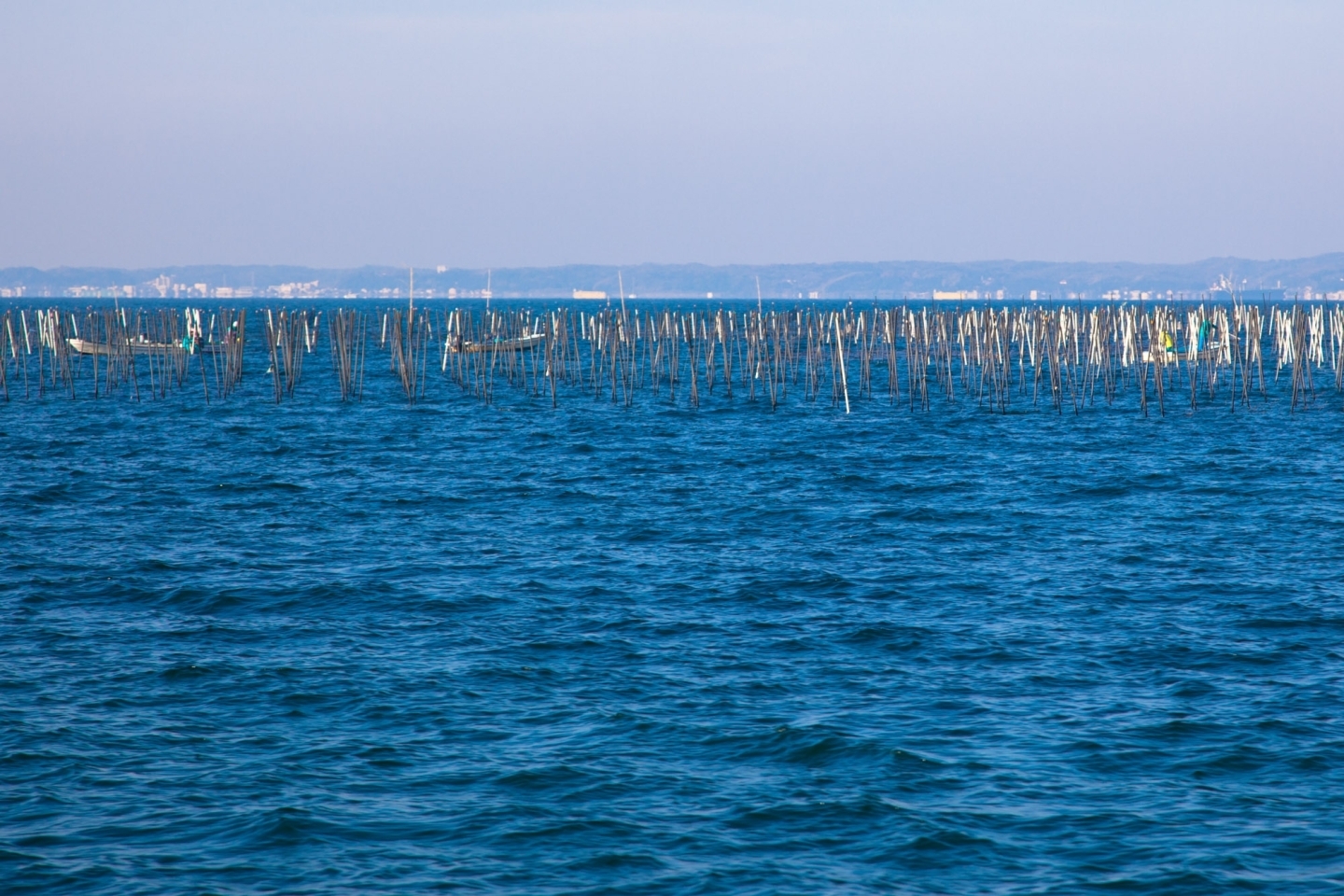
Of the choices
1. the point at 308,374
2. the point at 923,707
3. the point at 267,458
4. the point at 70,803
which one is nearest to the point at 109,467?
the point at 267,458

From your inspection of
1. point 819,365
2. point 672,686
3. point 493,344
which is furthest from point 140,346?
point 672,686

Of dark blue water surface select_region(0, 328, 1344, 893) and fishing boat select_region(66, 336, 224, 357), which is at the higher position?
fishing boat select_region(66, 336, 224, 357)

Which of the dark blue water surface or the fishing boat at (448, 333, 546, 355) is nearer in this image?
the dark blue water surface

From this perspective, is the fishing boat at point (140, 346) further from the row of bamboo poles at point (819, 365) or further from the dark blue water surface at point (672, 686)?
the dark blue water surface at point (672, 686)

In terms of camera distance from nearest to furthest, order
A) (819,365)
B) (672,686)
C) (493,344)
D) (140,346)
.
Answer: (672,686), (819,365), (493,344), (140,346)

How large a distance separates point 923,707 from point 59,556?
44.3 ft

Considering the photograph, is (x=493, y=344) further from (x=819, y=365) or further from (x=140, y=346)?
(x=140, y=346)

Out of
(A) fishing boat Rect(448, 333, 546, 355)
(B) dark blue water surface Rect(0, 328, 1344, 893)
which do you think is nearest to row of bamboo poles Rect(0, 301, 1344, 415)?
(A) fishing boat Rect(448, 333, 546, 355)

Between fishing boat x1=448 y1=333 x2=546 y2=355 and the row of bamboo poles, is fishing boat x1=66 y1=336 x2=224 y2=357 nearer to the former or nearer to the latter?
the row of bamboo poles

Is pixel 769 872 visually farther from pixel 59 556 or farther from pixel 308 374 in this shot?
pixel 308 374

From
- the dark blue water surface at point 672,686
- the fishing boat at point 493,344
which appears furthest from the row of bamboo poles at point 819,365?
the dark blue water surface at point 672,686

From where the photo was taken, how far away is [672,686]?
524 inches

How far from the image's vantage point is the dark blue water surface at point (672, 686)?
9.65m

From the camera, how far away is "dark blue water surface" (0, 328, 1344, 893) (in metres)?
9.65
